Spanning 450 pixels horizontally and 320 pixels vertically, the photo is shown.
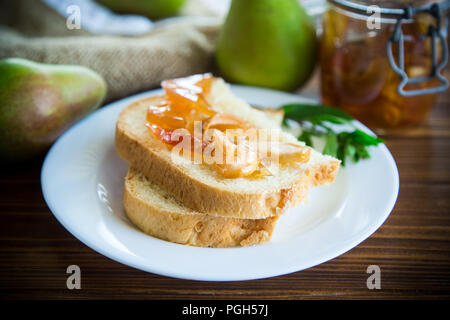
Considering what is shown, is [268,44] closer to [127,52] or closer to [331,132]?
[331,132]

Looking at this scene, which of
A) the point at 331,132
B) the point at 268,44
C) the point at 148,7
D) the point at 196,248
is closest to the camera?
the point at 196,248

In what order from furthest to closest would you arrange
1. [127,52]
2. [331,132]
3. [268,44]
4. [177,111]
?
[127,52] → [268,44] → [331,132] → [177,111]

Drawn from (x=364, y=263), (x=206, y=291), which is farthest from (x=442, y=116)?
(x=206, y=291)

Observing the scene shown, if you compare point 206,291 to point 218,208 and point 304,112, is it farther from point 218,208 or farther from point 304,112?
point 304,112

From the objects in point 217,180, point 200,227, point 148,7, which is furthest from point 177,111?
point 148,7

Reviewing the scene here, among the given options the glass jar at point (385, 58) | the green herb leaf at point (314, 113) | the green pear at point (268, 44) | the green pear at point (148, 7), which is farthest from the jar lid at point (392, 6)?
the green pear at point (148, 7)

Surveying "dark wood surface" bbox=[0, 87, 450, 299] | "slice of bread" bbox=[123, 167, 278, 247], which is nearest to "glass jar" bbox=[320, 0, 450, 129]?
"dark wood surface" bbox=[0, 87, 450, 299]
